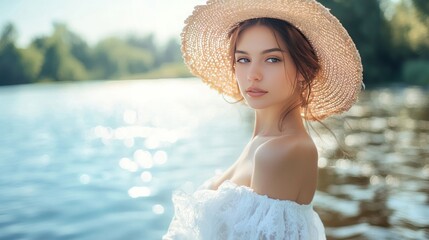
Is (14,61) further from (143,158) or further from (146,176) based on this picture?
(146,176)

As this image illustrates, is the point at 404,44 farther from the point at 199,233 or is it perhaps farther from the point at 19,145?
the point at 199,233

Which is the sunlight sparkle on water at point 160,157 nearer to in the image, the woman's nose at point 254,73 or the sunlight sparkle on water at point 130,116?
the sunlight sparkle on water at point 130,116

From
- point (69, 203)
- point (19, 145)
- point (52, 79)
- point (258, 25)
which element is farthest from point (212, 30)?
point (52, 79)

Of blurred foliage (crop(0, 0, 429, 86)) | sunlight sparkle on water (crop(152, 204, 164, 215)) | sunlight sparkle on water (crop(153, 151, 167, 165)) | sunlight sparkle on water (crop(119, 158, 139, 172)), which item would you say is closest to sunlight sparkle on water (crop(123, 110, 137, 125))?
sunlight sparkle on water (crop(153, 151, 167, 165))

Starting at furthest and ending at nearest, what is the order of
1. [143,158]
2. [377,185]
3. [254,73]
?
[143,158] → [377,185] → [254,73]

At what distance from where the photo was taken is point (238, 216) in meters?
1.79

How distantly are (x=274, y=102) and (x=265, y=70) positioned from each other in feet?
0.40

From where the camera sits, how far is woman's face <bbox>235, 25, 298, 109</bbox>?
1.91 meters

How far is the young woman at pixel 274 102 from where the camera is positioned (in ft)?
5.78

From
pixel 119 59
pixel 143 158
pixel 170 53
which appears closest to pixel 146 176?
pixel 143 158

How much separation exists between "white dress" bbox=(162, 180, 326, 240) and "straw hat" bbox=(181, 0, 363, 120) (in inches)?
21.6

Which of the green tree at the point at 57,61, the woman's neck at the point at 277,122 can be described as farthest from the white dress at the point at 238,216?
the green tree at the point at 57,61

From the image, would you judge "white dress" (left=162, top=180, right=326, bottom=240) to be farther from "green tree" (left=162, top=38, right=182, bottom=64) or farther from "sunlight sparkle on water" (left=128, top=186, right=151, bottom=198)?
"green tree" (left=162, top=38, right=182, bottom=64)

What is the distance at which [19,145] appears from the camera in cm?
1406
